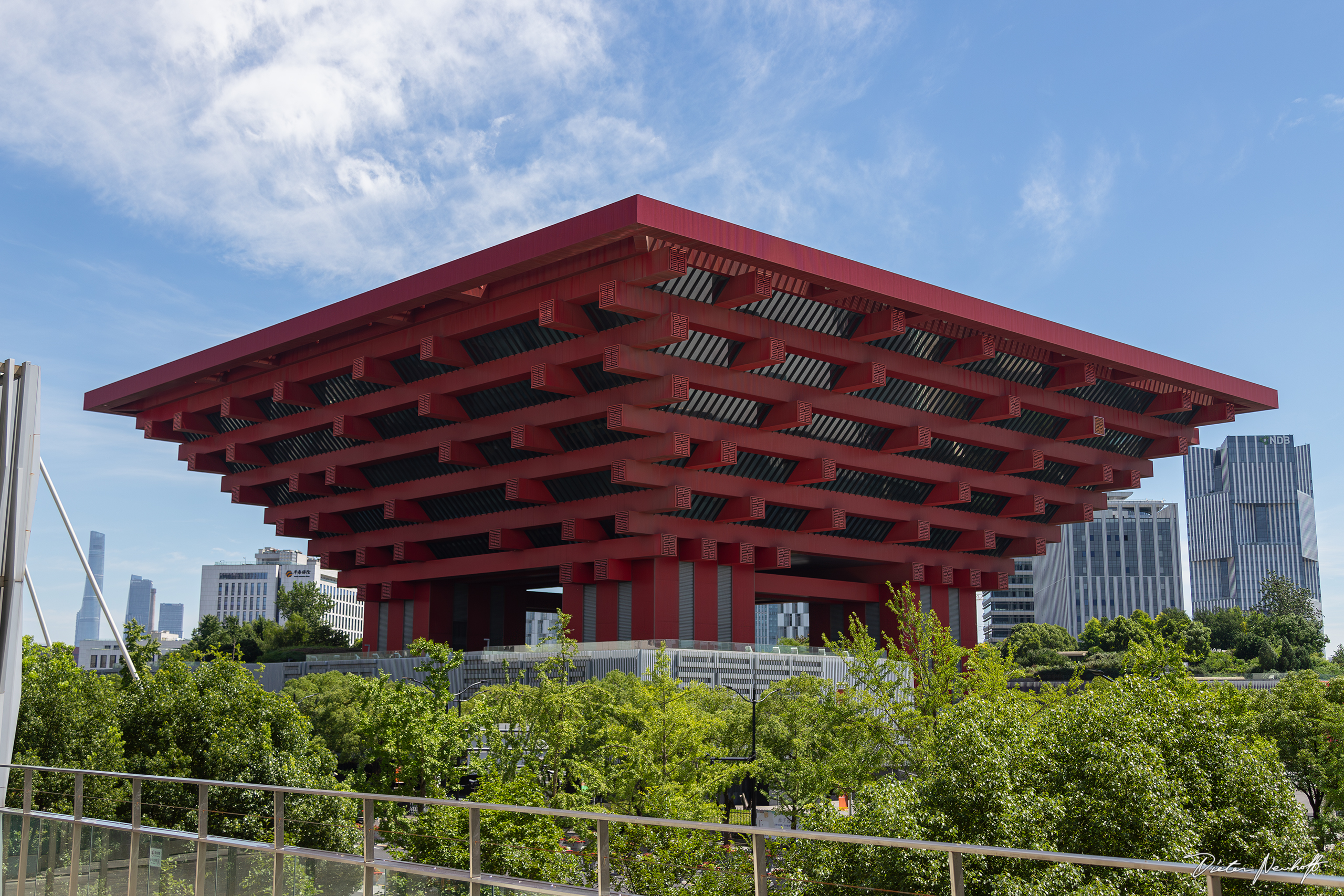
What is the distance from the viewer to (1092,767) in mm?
16656

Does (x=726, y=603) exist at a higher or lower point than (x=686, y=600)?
lower

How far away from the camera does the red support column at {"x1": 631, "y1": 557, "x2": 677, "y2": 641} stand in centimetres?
4903

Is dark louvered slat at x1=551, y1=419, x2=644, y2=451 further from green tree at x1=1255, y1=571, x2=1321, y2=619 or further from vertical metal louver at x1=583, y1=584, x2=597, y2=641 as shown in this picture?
green tree at x1=1255, y1=571, x2=1321, y2=619

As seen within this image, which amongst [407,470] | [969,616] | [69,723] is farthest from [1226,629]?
[69,723]

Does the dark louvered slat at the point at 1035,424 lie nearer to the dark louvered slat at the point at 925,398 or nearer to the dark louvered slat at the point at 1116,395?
the dark louvered slat at the point at 1116,395

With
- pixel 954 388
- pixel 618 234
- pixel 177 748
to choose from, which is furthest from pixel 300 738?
pixel 954 388

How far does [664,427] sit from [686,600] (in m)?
9.21

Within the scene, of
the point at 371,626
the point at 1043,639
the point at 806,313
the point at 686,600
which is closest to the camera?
the point at 806,313

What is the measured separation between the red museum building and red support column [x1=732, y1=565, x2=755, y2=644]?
126 mm

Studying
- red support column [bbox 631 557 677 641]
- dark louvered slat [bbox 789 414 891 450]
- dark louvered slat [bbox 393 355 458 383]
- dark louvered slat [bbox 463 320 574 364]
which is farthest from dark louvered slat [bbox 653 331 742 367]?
dark louvered slat [bbox 393 355 458 383]

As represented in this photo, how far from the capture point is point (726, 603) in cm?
5253

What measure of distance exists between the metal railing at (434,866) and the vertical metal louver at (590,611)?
39310 mm

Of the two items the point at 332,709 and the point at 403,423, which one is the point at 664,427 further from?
the point at 332,709

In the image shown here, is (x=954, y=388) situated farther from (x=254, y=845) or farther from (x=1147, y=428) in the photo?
(x=254, y=845)
